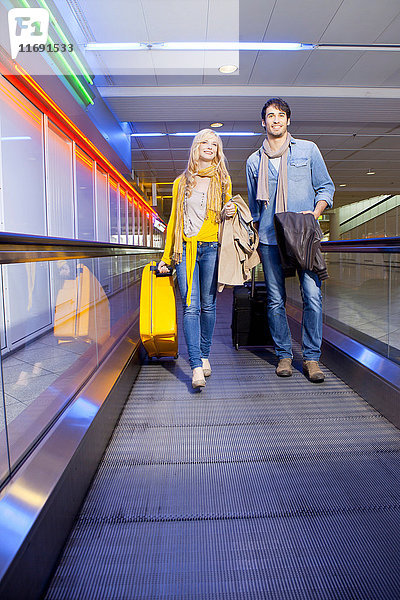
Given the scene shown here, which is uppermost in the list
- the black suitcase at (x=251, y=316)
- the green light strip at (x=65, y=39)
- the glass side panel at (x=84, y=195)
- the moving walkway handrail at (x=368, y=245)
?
the green light strip at (x=65, y=39)

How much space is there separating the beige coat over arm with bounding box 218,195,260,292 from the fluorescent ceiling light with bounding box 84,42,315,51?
14.4 feet

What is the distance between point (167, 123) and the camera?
948cm

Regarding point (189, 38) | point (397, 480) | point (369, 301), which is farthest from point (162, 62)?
point (397, 480)

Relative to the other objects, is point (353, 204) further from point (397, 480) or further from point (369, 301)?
point (397, 480)

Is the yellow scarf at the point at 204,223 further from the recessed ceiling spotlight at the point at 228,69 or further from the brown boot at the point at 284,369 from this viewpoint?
the recessed ceiling spotlight at the point at 228,69

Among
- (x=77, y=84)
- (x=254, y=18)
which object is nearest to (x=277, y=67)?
(x=254, y=18)

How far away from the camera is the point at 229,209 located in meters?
2.72

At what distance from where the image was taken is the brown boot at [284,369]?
10.0 feet

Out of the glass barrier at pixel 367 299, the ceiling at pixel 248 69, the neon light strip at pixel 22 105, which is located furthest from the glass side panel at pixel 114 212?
the glass barrier at pixel 367 299

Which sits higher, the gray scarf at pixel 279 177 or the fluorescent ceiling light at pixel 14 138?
the fluorescent ceiling light at pixel 14 138

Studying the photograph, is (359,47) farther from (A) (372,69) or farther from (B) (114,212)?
(B) (114,212)

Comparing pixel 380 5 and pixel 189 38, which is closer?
pixel 380 5

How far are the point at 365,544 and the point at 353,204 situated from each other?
2922 cm

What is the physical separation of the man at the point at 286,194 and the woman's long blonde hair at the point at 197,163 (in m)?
0.32
